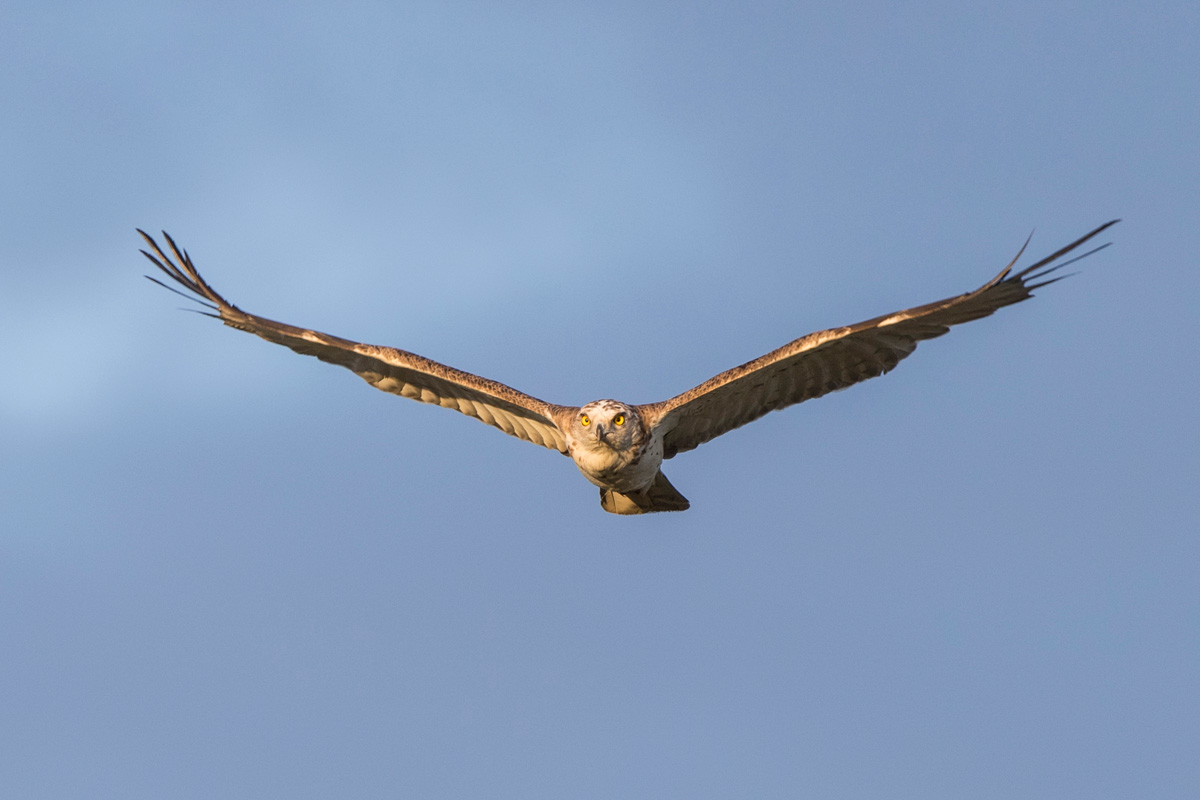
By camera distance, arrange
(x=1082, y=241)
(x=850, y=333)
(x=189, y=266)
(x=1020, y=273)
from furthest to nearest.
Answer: (x=189, y=266) < (x=850, y=333) < (x=1020, y=273) < (x=1082, y=241)

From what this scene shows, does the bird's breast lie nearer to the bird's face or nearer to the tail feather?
the bird's face

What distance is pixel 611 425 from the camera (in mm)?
11922

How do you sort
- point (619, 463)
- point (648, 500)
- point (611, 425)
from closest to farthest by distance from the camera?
1. point (611, 425)
2. point (619, 463)
3. point (648, 500)

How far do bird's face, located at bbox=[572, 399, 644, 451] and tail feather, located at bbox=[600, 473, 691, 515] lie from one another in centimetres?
116

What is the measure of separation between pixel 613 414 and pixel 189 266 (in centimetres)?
513

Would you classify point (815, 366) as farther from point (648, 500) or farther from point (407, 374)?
point (407, 374)

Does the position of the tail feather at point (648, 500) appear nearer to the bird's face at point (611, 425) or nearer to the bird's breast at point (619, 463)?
the bird's breast at point (619, 463)

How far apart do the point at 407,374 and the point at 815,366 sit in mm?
4729

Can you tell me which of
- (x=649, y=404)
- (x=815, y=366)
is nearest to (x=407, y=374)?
(x=649, y=404)

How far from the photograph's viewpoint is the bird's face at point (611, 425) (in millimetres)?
11914

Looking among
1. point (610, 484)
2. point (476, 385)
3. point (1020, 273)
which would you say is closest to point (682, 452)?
point (610, 484)

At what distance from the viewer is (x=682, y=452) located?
44.6 feet

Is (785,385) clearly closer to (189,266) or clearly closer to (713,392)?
(713,392)

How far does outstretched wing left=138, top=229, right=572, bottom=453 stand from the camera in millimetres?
13305
